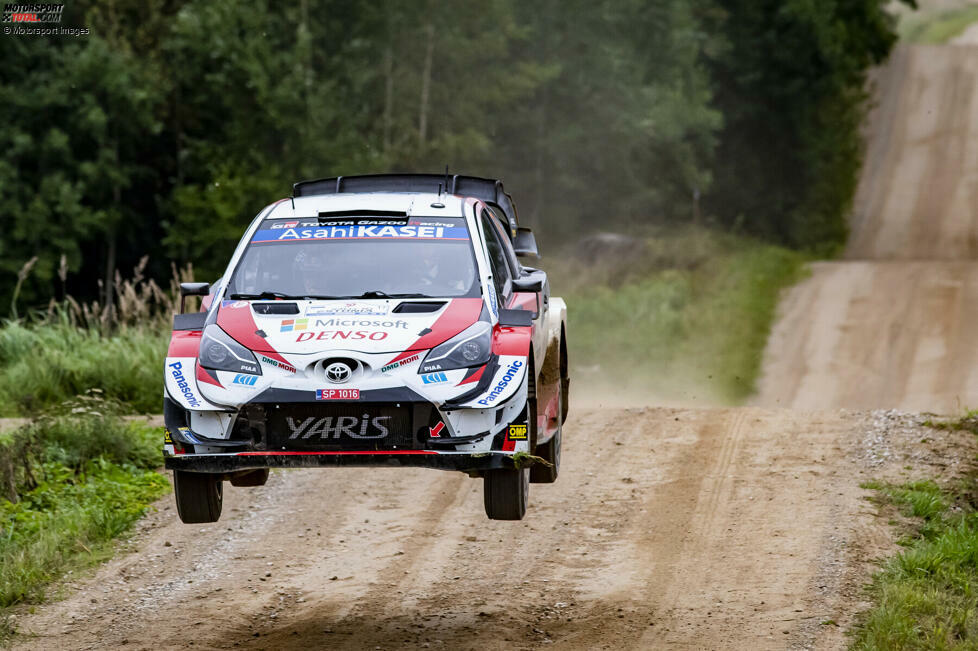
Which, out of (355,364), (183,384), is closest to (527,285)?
(355,364)

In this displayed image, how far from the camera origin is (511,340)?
24.3 feet

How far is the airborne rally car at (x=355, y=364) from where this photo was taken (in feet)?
23.1

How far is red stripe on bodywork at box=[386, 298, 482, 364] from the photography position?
7141mm

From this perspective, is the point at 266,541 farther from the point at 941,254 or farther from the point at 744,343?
the point at 941,254

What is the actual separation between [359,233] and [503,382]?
1.62m

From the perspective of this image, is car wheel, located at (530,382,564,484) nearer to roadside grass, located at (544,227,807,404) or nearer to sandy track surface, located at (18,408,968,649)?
sandy track surface, located at (18,408,968,649)

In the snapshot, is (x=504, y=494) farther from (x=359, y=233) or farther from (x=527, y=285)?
(x=359, y=233)

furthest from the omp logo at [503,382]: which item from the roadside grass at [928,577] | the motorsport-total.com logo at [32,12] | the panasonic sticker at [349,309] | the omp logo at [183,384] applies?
the motorsport-total.com logo at [32,12]

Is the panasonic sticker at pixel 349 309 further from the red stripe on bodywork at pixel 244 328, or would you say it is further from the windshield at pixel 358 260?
the red stripe on bodywork at pixel 244 328

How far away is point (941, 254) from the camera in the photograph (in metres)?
34.5

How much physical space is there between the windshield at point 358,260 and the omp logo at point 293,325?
0.49 metres

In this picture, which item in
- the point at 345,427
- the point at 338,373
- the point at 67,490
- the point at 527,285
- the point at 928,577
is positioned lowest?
the point at 67,490

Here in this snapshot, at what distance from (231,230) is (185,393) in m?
26.9

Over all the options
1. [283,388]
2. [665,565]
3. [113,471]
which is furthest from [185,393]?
[113,471]
